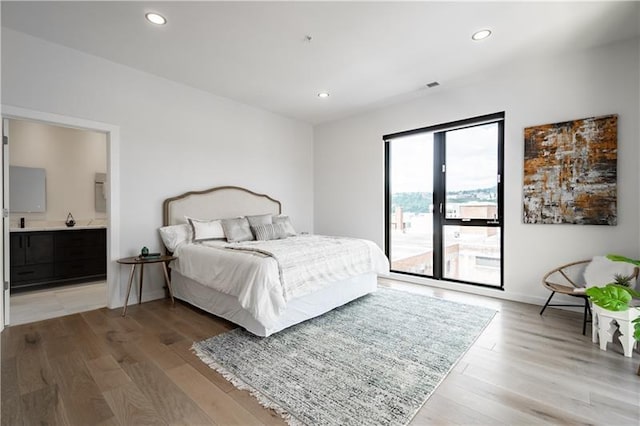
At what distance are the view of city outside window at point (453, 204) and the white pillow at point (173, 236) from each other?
3.12m

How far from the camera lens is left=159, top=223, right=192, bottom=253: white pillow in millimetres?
3449

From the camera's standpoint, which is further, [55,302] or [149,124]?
[149,124]

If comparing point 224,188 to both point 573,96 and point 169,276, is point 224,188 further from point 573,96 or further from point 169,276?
point 573,96

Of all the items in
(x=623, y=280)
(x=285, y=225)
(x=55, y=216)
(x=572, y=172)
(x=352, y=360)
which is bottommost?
(x=352, y=360)

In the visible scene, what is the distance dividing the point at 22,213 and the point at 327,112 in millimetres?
4915

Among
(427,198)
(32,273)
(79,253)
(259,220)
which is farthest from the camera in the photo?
(427,198)

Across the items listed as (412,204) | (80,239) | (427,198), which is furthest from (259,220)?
(80,239)

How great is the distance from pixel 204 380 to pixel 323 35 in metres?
3.03

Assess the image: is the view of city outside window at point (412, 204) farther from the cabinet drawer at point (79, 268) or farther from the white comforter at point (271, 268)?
the cabinet drawer at point (79, 268)

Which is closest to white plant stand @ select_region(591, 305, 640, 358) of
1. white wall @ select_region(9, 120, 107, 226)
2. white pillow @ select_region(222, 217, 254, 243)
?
white pillow @ select_region(222, 217, 254, 243)

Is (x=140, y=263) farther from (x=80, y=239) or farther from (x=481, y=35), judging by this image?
(x=481, y=35)

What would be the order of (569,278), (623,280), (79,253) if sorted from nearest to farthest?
(623,280) → (569,278) → (79,253)

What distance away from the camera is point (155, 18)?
2.46 meters

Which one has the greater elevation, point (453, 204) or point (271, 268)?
point (453, 204)
